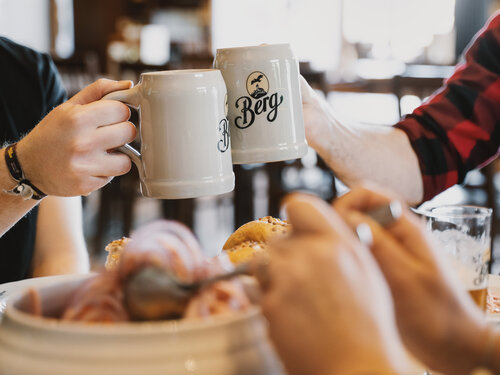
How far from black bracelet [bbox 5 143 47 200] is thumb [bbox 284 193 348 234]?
596 mm

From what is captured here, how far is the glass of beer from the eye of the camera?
688mm

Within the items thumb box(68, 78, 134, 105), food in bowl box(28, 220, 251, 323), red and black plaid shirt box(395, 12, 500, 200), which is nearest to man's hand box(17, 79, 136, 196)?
thumb box(68, 78, 134, 105)

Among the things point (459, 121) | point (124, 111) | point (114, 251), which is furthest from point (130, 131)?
point (459, 121)

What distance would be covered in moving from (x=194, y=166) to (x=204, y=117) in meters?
0.06

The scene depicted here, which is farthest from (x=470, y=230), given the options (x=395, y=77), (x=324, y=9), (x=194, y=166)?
(x=324, y=9)

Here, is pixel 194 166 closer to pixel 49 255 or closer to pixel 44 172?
Result: pixel 44 172

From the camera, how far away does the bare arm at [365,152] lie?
4.03 ft

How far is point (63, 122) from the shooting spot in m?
0.79

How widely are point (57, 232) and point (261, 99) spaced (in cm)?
60

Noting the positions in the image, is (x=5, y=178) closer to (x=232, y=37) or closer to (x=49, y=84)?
(x=49, y=84)

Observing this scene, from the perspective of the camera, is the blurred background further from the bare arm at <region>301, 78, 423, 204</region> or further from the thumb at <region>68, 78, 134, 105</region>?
the thumb at <region>68, 78, 134, 105</region>

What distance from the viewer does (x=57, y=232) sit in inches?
49.1

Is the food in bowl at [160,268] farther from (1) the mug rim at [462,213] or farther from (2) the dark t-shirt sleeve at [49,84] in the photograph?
(2) the dark t-shirt sleeve at [49,84]

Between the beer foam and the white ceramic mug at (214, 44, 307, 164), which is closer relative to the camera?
the beer foam
